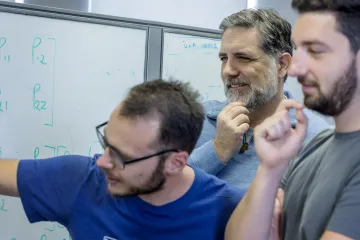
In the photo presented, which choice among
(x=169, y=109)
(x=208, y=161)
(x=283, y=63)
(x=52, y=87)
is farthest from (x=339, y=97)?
(x=52, y=87)

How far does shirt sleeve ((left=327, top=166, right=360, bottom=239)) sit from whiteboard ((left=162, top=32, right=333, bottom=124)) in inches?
56.9

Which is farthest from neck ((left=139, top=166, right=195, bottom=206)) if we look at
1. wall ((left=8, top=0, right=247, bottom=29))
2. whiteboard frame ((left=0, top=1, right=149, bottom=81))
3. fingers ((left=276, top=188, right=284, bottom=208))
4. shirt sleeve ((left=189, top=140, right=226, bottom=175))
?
wall ((left=8, top=0, right=247, bottom=29))

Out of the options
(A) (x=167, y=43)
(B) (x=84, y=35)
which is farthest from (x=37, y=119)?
(A) (x=167, y=43)

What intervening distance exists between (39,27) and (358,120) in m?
1.44

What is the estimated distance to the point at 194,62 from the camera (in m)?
2.37

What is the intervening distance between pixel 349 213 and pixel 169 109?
47 cm

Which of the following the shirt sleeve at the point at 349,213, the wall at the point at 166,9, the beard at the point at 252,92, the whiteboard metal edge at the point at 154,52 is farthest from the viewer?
the wall at the point at 166,9

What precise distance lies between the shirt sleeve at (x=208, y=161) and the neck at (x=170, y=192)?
32 centimetres

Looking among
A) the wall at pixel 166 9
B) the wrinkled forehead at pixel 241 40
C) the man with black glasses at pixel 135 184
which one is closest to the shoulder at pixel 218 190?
the man with black glasses at pixel 135 184

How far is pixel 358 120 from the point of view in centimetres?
90

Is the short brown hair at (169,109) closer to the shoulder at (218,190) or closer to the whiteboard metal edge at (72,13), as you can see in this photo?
the shoulder at (218,190)

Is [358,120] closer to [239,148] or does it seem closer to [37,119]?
[239,148]

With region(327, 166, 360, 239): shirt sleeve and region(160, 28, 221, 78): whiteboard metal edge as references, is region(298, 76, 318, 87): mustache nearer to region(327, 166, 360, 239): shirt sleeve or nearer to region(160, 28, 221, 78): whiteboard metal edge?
region(327, 166, 360, 239): shirt sleeve

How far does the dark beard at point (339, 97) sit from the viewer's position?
33.0 inches
